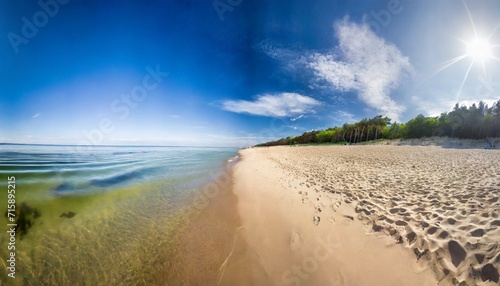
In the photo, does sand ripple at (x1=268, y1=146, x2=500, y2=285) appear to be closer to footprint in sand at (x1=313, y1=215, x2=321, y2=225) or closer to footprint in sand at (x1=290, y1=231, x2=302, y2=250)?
footprint in sand at (x1=313, y1=215, x2=321, y2=225)

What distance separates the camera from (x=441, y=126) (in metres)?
47.7

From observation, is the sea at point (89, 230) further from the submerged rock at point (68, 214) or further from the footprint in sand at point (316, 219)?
the footprint in sand at point (316, 219)

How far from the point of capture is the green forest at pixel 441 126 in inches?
1535

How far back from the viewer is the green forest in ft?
128

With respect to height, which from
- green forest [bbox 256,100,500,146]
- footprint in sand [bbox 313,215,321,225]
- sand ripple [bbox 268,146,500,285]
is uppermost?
green forest [bbox 256,100,500,146]

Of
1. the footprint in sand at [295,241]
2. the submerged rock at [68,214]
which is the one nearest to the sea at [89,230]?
the submerged rock at [68,214]

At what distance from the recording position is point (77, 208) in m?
7.74

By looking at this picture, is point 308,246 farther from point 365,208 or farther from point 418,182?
point 418,182

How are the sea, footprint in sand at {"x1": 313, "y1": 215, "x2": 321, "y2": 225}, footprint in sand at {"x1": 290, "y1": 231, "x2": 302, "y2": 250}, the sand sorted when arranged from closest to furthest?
the sand, the sea, footprint in sand at {"x1": 290, "y1": 231, "x2": 302, "y2": 250}, footprint in sand at {"x1": 313, "y1": 215, "x2": 321, "y2": 225}

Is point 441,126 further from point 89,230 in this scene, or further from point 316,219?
point 89,230

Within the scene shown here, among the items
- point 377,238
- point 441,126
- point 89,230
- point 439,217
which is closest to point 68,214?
point 89,230

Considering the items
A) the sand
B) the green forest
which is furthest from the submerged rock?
the green forest

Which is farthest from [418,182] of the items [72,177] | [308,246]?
[72,177]

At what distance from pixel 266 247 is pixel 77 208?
8.38 metres
